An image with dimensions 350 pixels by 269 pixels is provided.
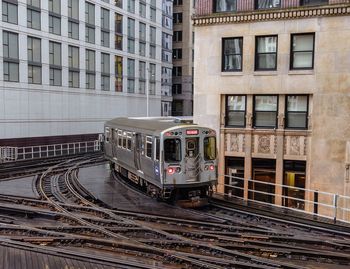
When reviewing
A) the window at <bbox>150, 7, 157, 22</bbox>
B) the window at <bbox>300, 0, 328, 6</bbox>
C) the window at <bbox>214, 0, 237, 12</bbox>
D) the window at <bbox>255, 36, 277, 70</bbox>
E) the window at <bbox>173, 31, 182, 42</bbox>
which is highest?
→ the window at <bbox>150, 7, 157, 22</bbox>

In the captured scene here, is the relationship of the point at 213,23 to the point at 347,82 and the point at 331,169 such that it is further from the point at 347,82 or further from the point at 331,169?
the point at 331,169

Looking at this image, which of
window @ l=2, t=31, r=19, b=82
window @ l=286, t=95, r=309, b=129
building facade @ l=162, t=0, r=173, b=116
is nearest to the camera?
window @ l=286, t=95, r=309, b=129

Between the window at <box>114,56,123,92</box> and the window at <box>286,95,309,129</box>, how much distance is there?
37.4m

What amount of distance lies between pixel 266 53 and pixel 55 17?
3089 centimetres

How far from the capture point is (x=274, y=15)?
61.6 feet

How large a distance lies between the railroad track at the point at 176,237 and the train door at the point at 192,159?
1.59m

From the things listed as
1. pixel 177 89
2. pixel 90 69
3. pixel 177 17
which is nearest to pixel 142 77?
pixel 90 69

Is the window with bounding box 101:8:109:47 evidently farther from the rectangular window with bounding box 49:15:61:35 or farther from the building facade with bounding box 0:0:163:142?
the rectangular window with bounding box 49:15:61:35

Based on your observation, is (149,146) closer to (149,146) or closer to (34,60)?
(149,146)

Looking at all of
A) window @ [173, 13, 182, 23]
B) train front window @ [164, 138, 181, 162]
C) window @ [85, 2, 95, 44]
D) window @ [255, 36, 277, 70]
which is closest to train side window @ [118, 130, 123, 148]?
train front window @ [164, 138, 181, 162]

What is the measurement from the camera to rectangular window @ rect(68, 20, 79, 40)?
4566cm

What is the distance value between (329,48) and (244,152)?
19.7ft

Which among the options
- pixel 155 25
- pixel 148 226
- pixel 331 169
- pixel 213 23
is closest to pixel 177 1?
pixel 155 25

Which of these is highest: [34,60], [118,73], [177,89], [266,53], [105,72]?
[34,60]
